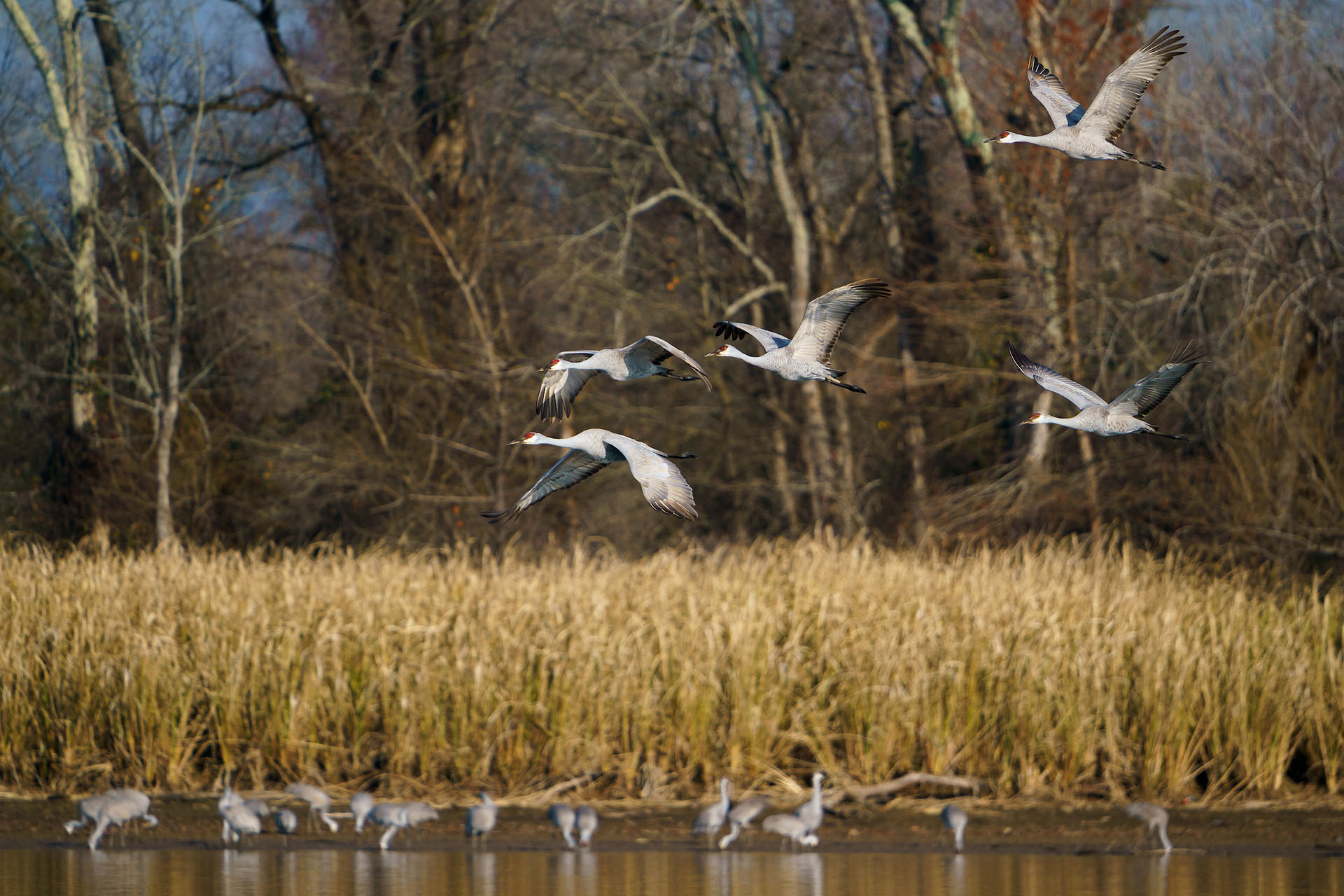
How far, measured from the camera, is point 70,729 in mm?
10969

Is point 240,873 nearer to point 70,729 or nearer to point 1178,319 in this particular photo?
point 70,729

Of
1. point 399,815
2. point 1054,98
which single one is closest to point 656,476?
point 1054,98

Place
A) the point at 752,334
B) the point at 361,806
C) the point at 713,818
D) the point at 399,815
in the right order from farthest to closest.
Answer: the point at 361,806 < the point at 399,815 < the point at 713,818 < the point at 752,334

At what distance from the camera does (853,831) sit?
10.4m

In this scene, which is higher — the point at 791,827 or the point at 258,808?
the point at 258,808

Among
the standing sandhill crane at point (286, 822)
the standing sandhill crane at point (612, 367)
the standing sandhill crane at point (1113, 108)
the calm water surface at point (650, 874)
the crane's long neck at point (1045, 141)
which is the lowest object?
the calm water surface at point (650, 874)

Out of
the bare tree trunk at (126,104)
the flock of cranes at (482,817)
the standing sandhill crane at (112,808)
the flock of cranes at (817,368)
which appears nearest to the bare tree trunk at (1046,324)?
the flock of cranes at (482,817)

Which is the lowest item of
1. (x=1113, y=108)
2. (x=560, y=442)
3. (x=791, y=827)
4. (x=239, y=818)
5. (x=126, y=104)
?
(x=791, y=827)

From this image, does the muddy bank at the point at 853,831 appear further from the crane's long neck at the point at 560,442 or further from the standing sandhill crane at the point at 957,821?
the crane's long neck at the point at 560,442

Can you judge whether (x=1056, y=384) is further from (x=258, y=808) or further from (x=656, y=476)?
(x=258, y=808)

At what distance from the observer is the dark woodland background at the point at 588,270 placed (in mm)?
18094

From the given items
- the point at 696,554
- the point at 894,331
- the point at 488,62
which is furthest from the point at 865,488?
the point at 488,62

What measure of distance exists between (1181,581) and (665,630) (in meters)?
4.73

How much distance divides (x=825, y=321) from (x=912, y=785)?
598 cm
